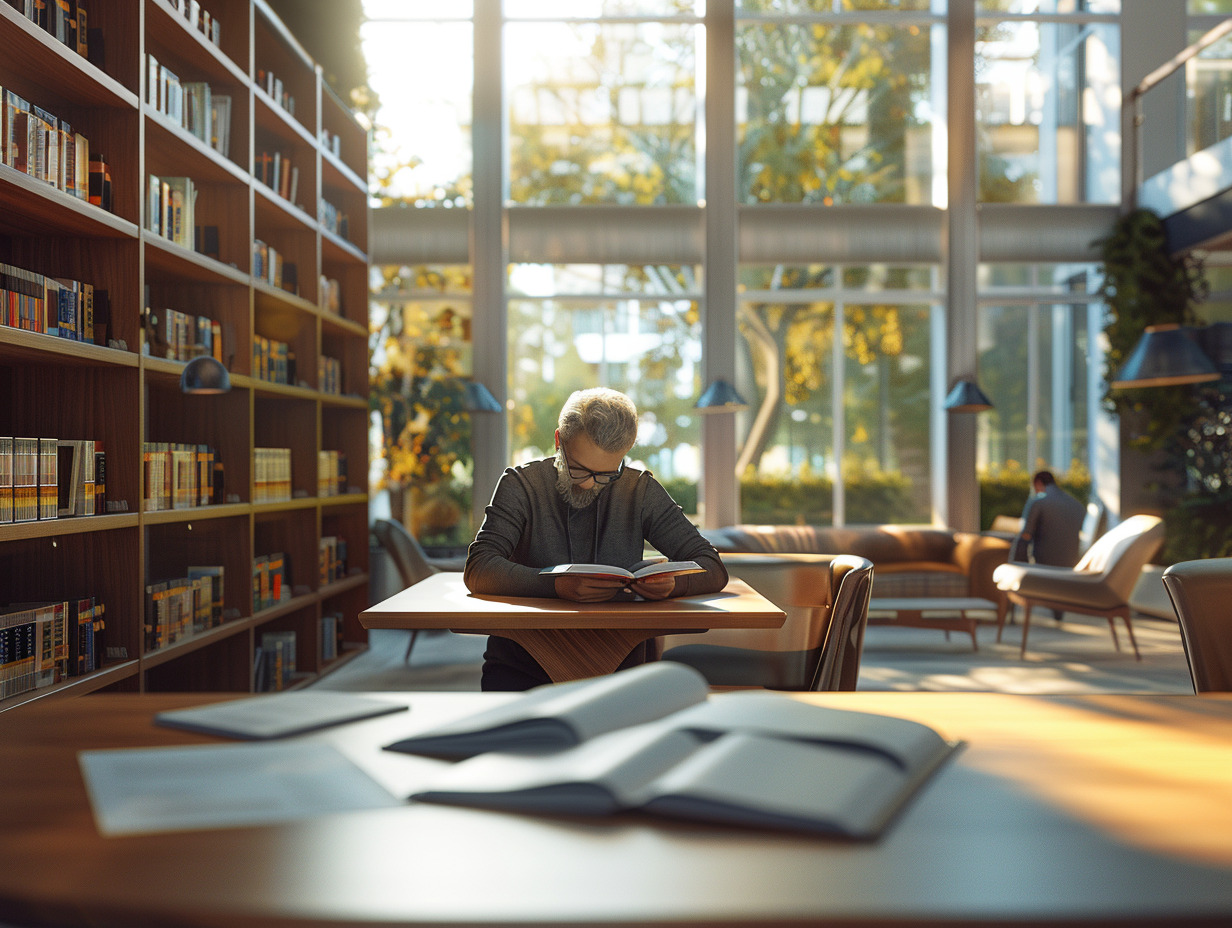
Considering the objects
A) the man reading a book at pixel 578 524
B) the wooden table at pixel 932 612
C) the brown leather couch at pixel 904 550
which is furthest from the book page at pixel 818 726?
the brown leather couch at pixel 904 550

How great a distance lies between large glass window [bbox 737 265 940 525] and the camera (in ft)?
31.4

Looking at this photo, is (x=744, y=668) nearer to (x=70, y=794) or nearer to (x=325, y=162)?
(x=70, y=794)

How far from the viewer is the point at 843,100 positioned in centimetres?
965

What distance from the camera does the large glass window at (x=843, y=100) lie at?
9.55 meters

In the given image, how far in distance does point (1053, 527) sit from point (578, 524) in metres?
5.45

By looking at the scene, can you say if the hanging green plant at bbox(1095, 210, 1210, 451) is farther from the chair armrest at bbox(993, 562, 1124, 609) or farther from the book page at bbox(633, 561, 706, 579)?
the book page at bbox(633, 561, 706, 579)

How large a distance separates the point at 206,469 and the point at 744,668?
9.52 ft

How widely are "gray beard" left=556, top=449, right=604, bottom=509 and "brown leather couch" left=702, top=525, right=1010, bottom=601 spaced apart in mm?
4593

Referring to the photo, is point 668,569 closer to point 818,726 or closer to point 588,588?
point 588,588

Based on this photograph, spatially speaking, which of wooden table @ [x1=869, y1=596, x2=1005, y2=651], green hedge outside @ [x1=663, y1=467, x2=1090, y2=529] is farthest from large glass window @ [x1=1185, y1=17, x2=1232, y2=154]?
wooden table @ [x1=869, y1=596, x2=1005, y2=651]

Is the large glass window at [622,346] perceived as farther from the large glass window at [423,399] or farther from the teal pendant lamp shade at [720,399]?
the teal pendant lamp shade at [720,399]

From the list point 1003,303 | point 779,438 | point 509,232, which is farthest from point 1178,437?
point 509,232

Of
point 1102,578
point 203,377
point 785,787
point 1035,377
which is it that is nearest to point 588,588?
point 785,787

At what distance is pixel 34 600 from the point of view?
11.1ft
